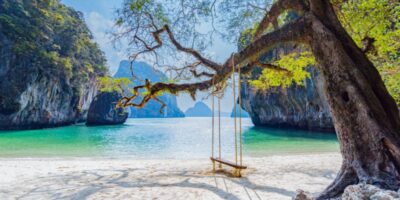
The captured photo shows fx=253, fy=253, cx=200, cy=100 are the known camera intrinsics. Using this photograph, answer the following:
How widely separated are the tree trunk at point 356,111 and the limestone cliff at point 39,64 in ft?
100

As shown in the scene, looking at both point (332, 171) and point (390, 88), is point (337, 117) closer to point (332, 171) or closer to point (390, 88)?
point (332, 171)

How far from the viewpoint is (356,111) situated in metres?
3.11

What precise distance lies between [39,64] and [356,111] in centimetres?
3196

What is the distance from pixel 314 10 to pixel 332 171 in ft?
14.4

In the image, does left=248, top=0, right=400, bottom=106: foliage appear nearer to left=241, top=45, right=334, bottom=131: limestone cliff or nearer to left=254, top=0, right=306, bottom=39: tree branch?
left=254, top=0, right=306, bottom=39: tree branch

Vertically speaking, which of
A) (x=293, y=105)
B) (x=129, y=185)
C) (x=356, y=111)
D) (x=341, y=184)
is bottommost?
(x=129, y=185)

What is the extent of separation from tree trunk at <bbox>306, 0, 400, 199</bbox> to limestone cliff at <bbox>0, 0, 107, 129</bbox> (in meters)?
30.5

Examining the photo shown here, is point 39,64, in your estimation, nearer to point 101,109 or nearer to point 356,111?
point 101,109

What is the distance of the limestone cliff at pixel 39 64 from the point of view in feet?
86.0

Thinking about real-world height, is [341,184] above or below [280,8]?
below

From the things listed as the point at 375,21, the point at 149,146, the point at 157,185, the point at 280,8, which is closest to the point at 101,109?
the point at 149,146

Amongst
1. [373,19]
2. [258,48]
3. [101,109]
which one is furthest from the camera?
[101,109]

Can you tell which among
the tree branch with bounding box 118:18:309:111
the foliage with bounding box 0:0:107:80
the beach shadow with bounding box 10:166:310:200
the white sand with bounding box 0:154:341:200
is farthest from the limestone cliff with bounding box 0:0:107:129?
the tree branch with bounding box 118:18:309:111

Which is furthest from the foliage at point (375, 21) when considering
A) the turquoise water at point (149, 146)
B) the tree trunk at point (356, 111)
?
the turquoise water at point (149, 146)
